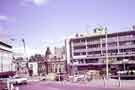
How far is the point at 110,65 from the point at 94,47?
7.60 m

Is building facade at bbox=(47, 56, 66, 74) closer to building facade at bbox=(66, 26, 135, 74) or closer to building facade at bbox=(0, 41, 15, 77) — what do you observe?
building facade at bbox=(66, 26, 135, 74)

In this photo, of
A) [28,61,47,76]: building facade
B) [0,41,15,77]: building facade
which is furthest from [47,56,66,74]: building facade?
[0,41,15,77]: building facade

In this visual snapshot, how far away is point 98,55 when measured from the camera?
64.6 m

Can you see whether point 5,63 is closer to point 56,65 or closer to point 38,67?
point 56,65

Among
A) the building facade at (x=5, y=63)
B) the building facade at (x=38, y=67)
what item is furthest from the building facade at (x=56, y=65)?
the building facade at (x=5, y=63)

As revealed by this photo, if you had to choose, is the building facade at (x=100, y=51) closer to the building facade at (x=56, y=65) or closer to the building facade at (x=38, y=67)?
the building facade at (x=56, y=65)

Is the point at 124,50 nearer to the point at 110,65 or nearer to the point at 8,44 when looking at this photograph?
→ the point at 110,65

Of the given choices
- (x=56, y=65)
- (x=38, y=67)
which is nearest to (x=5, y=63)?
(x=56, y=65)

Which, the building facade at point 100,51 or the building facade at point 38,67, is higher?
the building facade at point 100,51

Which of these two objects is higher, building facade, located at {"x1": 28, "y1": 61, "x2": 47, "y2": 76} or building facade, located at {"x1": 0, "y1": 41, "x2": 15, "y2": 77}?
building facade, located at {"x1": 0, "y1": 41, "x2": 15, "y2": 77}

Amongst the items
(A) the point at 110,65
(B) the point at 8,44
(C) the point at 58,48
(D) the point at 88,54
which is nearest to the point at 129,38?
(A) the point at 110,65

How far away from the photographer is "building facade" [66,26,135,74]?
5959 centimetres

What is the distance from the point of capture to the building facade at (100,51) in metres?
59.6

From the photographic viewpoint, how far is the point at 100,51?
65.1 meters
